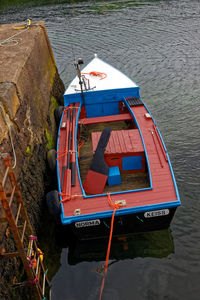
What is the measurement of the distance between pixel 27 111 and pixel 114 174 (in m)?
3.53

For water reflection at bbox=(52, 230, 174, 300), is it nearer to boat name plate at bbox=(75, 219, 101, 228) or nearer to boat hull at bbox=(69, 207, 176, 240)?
boat hull at bbox=(69, 207, 176, 240)

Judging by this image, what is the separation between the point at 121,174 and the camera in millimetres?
8961

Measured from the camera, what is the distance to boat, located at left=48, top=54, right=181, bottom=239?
7.10 meters

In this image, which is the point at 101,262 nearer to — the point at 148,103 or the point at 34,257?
the point at 34,257

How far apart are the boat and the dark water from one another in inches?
33.5

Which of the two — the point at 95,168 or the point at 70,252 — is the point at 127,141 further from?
the point at 70,252

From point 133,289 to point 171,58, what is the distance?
645 inches

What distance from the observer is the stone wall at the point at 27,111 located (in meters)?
7.21

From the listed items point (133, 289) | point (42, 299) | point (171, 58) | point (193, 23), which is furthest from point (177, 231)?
point (193, 23)

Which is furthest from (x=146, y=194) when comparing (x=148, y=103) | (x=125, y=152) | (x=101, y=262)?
(x=148, y=103)

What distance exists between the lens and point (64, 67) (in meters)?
19.8

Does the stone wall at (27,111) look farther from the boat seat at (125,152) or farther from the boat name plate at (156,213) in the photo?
the boat name plate at (156,213)

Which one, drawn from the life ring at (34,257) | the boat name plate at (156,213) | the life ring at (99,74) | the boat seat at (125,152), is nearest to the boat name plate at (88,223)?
the life ring at (34,257)

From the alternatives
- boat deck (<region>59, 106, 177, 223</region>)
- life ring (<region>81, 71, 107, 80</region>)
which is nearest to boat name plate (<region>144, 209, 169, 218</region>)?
boat deck (<region>59, 106, 177, 223</region>)
